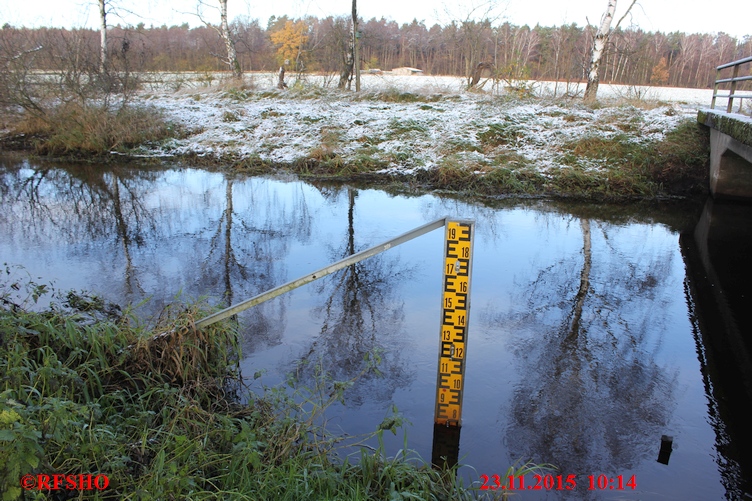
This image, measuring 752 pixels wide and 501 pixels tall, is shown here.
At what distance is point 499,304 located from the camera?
20.8 ft

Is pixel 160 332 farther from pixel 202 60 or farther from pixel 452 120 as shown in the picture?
pixel 202 60

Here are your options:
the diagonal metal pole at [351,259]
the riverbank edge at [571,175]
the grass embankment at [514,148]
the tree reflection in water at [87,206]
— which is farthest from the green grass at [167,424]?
the grass embankment at [514,148]

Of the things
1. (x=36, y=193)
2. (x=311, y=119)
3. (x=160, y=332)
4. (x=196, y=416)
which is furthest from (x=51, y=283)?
(x=311, y=119)

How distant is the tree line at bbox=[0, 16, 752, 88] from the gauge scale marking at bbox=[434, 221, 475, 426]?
52.6 ft

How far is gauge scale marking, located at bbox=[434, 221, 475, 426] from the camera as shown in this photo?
12.8ft

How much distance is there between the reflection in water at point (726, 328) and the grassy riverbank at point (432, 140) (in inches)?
119

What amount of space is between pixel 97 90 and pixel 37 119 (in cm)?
237

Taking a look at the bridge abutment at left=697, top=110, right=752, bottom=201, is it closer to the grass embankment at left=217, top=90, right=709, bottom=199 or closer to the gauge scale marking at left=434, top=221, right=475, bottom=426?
the grass embankment at left=217, top=90, right=709, bottom=199

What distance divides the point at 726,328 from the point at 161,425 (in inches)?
225

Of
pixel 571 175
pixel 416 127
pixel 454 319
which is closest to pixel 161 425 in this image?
pixel 454 319

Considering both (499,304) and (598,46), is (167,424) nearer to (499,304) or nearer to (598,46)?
(499,304)

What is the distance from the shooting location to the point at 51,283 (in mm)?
6074

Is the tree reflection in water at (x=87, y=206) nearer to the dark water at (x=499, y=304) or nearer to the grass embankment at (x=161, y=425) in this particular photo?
the dark water at (x=499, y=304)

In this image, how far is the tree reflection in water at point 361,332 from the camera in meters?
4.66
